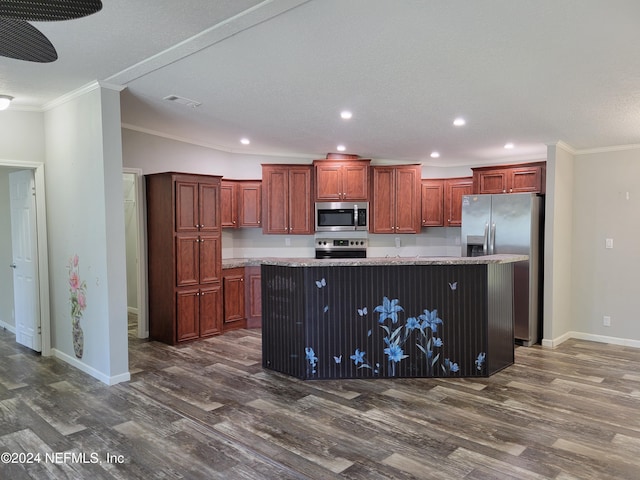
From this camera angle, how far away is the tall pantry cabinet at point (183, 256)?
5.16 meters

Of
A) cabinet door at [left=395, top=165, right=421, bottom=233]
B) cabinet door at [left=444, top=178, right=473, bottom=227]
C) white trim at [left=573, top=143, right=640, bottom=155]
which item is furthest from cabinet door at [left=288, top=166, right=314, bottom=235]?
white trim at [left=573, top=143, right=640, bottom=155]

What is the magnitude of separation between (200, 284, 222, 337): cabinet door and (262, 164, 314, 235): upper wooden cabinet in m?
1.32

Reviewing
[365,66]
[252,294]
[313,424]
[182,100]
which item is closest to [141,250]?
[252,294]

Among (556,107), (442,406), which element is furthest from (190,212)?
(556,107)

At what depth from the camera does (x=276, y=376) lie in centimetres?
410

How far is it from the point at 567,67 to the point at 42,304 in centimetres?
529

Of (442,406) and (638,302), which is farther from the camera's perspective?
(638,302)

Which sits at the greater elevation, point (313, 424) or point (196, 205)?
point (196, 205)

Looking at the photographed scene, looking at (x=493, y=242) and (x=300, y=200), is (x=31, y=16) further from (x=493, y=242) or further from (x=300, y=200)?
(x=493, y=242)

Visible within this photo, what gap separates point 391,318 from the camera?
403 centimetres

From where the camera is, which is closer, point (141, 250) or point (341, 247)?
point (141, 250)

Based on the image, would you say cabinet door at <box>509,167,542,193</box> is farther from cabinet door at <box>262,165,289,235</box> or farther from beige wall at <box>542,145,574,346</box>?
cabinet door at <box>262,165,289,235</box>

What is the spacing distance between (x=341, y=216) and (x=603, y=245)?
3.45m

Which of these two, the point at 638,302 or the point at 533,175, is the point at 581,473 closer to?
the point at 638,302
